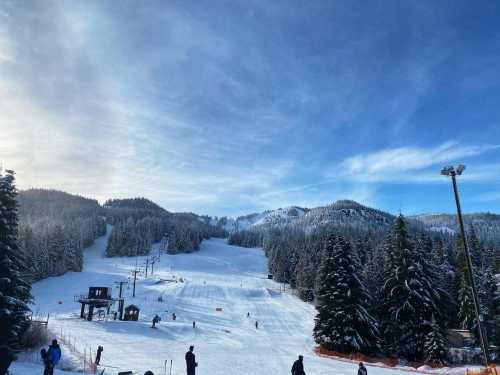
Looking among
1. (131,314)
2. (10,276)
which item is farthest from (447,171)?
(131,314)

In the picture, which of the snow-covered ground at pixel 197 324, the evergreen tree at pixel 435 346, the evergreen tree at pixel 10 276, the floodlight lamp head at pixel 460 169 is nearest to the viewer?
the floodlight lamp head at pixel 460 169

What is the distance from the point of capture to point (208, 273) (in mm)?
117875

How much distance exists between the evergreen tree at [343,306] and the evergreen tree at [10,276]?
86.0 feet

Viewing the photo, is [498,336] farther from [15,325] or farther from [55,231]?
[55,231]

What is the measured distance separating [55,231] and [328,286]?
87071mm

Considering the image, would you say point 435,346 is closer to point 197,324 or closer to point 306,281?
point 197,324

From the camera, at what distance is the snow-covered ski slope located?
25103 mm

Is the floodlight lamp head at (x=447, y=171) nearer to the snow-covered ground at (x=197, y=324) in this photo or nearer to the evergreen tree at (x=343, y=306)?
the snow-covered ground at (x=197, y=324)

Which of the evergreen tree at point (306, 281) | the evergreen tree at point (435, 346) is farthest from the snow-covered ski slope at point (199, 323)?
A: the evergreen tree at point (435, 346)

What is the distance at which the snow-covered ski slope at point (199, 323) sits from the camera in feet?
82.4

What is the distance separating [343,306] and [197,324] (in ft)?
82.9

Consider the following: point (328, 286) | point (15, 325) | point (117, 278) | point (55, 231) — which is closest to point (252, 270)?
point (117, 278)

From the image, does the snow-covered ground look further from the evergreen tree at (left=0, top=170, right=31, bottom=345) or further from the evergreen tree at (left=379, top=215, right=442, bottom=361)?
the evergreen tree at (left=379, top=215, right=442, bottom=361)

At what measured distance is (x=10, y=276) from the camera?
23.4 m
